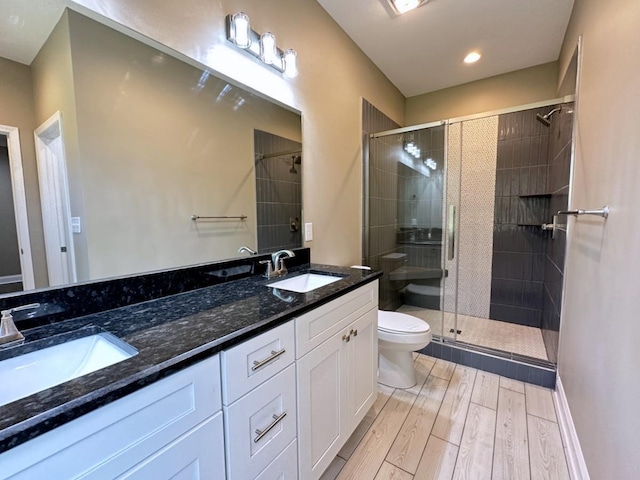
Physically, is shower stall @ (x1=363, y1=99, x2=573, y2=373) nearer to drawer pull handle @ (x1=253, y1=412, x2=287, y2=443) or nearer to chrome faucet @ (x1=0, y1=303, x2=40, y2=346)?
drawer pull handle @ (x1=253, y1=412, x2=287, y2=443)

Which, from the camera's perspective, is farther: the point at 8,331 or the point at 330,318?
the point at 330,318

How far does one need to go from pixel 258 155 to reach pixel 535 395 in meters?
2.33

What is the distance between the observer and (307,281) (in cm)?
168

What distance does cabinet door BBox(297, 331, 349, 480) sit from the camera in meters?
1.08

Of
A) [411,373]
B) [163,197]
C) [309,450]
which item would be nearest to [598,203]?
[411,373]

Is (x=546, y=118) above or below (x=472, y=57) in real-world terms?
below

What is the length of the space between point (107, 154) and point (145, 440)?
95cm

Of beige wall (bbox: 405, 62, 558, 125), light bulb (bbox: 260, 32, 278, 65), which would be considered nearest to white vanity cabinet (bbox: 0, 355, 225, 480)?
light bulb (bbox: 260, 32, 278, 65)

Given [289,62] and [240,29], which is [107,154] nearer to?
[240,29]

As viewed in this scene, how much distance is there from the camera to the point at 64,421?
0.50m

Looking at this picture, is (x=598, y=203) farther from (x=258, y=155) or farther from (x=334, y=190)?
(x=258, y=155)

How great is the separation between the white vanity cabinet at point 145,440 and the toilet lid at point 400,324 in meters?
1.36

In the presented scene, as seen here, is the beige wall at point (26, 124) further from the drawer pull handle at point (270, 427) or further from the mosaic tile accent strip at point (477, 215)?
the mosaic tile accent strip at point (477, 215)

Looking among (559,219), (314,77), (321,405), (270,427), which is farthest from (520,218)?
(270,427)
